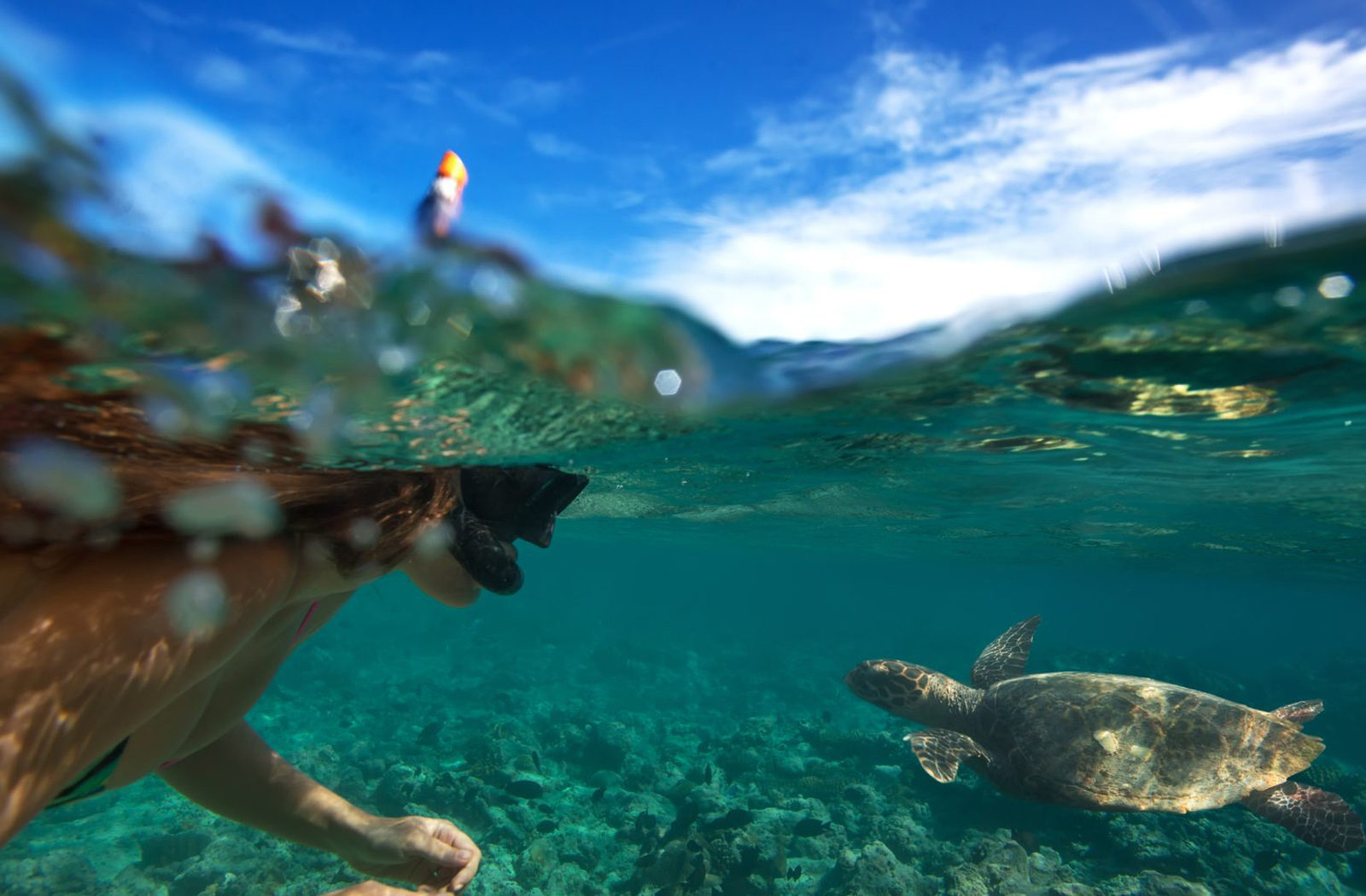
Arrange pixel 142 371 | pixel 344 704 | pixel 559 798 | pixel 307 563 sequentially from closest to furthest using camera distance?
pixel 307 563
pixel 142 371
pixel 559 798
pixel 344 704

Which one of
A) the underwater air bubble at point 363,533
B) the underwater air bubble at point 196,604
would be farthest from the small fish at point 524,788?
the underwater air bubble at point 196,604

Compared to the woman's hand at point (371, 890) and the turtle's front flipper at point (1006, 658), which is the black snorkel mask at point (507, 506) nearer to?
the woman's hand at point (371, 890)

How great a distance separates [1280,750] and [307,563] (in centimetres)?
1205

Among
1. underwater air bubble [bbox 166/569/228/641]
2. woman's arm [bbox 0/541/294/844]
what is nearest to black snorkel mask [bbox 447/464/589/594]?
woman's arm [bbox 0/541/294/844]

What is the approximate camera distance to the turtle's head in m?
10.8

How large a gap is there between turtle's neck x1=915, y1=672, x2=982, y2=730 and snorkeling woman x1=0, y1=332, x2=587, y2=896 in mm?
9081

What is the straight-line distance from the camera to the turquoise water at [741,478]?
4.36 meters

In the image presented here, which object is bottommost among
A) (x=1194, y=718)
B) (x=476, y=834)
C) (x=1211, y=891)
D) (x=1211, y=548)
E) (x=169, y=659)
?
(x=1211, y=548)

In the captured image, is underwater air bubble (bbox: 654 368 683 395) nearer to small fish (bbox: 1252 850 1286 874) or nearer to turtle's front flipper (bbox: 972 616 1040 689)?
turtle's front flipper (bbox: 972 616 1040 689)

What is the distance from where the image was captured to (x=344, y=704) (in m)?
21.3

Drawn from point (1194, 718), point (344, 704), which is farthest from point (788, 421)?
point (344, 704)

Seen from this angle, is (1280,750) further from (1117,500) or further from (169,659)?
(169,659)

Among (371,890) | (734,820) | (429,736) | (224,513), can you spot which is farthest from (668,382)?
(429,736)

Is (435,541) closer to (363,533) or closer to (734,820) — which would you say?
(363,533)
